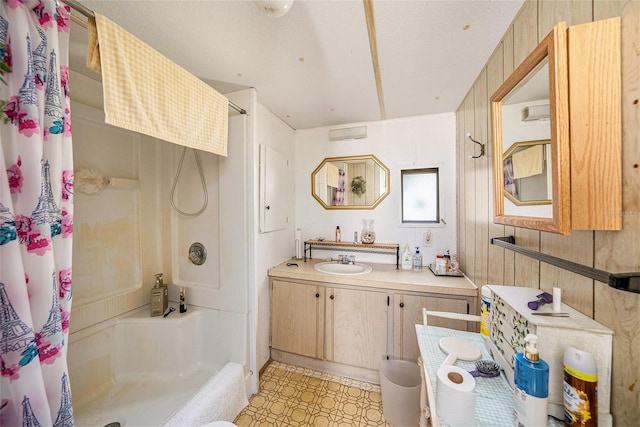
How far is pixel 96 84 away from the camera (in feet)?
5.00

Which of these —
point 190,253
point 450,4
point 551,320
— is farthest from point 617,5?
point 190,253

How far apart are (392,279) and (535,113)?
130 centimetres

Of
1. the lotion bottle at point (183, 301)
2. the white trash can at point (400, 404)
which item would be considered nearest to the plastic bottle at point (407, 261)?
the white trash can at point (400, 404)

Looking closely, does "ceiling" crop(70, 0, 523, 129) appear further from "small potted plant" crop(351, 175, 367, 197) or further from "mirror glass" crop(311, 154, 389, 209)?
"small potted plant" crop(351, 175, 367, 197)

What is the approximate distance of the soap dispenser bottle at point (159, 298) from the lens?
173 centimetres

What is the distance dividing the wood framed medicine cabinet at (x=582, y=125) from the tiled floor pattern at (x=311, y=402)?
63.2 inches

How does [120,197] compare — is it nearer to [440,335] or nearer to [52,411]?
[52,411]

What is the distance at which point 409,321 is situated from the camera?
64.2 inches

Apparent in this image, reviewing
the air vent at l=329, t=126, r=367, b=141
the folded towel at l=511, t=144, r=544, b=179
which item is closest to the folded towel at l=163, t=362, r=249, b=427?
the folded towel at l=511, t=144, r=544, b=179

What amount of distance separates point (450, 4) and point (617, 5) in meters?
0.56

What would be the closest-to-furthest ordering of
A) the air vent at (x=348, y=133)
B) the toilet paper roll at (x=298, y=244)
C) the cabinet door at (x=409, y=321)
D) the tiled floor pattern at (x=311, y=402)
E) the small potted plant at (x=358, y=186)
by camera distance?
the tiled floor pattern at (x=311, y=402) → the cabinet door at (x=409, y=321) → the air vent at (x=348, y=133) → the small potted plant at (x=358, y=186) → the toilet paper roll at (x=298, y=244)

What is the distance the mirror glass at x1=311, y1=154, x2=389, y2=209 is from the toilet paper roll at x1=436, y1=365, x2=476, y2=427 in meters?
1.69

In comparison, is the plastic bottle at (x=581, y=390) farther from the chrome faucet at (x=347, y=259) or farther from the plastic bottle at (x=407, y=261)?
the chrome faucet at (x=347, y=259)

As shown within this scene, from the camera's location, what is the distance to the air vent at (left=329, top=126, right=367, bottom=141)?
7.02ft
